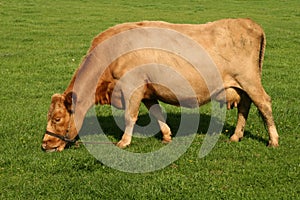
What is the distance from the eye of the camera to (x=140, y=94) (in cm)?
896

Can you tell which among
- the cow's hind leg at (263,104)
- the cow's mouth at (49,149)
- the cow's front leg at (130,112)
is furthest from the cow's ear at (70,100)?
the cow's hind leg at (263,104)

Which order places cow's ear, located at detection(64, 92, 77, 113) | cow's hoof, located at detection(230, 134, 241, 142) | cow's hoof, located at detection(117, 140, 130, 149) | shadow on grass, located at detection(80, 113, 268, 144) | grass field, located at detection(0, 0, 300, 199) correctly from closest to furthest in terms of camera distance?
grass field, located at detection(0, 0, 300, 199) < cow's ear, located at detection(64, 92, 77, 113) < cow's hoof, located at detection(117, 140, 130, 149) < cow's hoof, located at detection(230, 134, 241, 142) < shadow on grass, located at detection(80, 113, 268, 144)

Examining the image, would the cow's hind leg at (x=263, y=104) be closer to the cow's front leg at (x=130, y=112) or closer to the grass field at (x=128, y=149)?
the grass field at (x=128, y=149)

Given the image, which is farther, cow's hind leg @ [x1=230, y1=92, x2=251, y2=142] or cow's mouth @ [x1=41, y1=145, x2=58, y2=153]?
cow's hind leg @ [x1=230, y1=92, x2=251, y2=142]

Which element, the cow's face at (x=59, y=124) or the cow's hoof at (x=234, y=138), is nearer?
the cow's face at (x=59, y=124)

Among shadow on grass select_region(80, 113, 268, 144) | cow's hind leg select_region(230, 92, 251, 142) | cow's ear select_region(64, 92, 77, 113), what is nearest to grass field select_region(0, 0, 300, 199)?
shadow on grass select_region(80, 113, 268, 144)

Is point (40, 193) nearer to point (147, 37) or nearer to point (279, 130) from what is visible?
point (147, 37)

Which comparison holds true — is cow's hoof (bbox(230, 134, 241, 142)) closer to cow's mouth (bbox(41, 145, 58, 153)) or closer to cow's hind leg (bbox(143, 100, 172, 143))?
cow's hind leg (bbox(143, 100, 172, 143))

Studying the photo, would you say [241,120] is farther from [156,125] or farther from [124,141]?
[124,141]

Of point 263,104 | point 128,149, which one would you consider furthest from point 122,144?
point 263,104

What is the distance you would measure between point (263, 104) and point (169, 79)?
1942 millimetres

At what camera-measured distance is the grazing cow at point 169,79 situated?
876 centimetres

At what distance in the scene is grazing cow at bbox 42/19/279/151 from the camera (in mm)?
8758

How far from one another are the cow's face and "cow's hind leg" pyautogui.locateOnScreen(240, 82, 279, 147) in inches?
135
